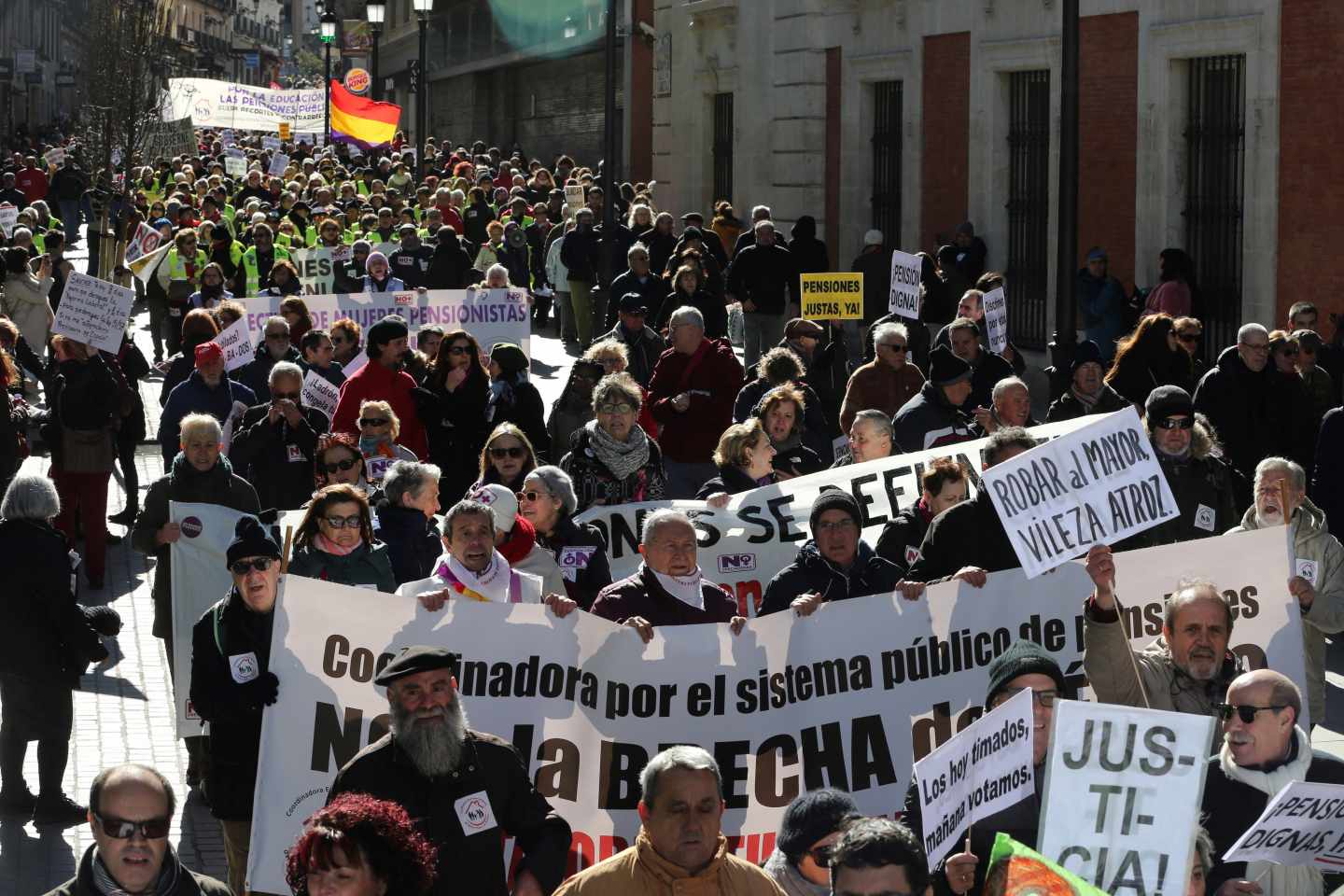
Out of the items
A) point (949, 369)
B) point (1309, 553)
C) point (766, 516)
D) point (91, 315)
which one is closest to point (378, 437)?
point (766, 516)

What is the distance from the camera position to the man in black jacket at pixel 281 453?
38.9ft

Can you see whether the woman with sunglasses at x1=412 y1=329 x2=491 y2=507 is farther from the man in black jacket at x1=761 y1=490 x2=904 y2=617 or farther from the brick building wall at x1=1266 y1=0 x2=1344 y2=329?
the brick building wall at x1=1266 y1=0 x2=1344 y2=329

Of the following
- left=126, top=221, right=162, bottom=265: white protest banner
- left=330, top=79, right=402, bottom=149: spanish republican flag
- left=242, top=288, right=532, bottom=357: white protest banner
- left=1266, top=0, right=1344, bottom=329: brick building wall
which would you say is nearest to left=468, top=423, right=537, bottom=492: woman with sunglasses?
left=242, top=288, right=532, bottom=357: white protest banner

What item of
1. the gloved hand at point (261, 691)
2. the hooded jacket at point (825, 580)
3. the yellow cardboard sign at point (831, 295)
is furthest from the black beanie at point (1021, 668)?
the yellow cardboard sign at point (831, 295)

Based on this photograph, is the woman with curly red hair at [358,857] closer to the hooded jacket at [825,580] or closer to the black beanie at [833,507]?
the hooded jacket at [825,580]

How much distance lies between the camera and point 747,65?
2986 cm

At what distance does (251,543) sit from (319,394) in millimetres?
6290

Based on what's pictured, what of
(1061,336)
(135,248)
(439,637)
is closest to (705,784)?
(439,637)

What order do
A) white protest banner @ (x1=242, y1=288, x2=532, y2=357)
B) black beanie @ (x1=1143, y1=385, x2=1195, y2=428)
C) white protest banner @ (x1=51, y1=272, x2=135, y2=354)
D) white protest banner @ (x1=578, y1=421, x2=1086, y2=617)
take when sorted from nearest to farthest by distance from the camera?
black beanie @ (x1=1143, y1=385, x2=1195, y2=428) → white protest banner @ (x1=578, y1=421, x2=1086, y2=617) → white protest banner @ (x1=51, y1=272, x2=135, y2=354) → white protest banner @ (x1=242, y1=288, x2=532, y2=357)

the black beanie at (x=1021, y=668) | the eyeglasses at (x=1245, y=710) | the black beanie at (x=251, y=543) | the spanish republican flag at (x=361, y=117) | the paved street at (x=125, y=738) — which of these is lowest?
the paved street at (x=125, y=738)

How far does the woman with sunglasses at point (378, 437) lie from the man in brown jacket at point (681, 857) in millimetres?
6235

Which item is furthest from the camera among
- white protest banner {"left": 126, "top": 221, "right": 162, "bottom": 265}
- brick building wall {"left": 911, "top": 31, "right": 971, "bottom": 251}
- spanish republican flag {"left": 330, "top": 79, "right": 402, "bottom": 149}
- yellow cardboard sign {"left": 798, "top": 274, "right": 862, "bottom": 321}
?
spanish republican flag {"left": 330, "top": 79, "right": 402, "bottom": 149}

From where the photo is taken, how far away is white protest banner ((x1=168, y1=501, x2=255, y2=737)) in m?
9.73

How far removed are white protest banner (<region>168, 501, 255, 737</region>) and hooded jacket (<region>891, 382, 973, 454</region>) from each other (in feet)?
11.7
